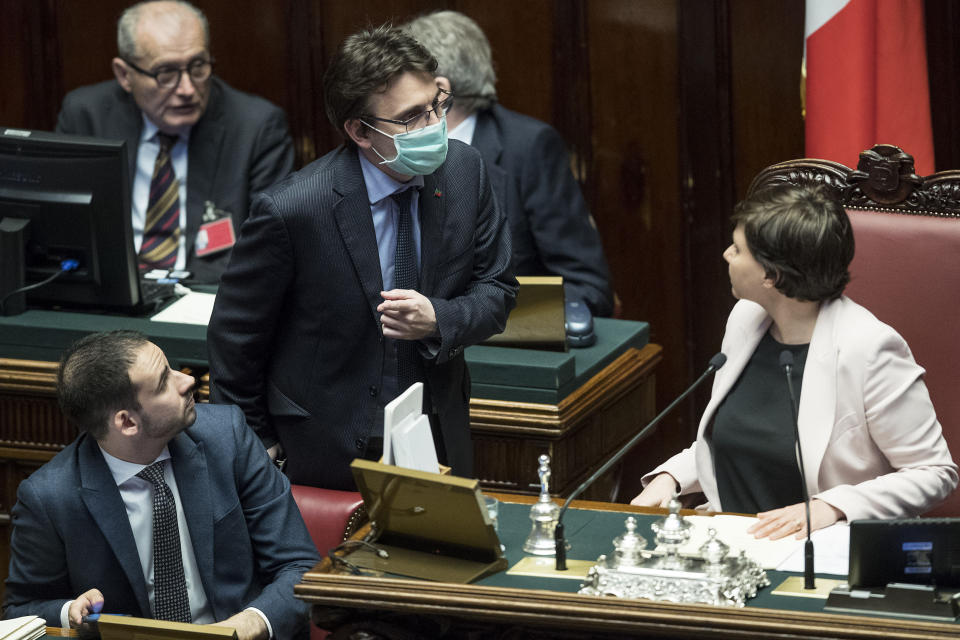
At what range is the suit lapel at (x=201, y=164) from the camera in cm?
463

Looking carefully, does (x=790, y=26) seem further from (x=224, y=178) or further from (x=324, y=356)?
(x=324, y=356)

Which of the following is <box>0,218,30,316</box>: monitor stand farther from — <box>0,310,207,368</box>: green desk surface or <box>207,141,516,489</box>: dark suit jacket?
<box>207,141,516,489</box>: dark suit jacket

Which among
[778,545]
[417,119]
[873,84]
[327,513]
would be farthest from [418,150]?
[873,84]

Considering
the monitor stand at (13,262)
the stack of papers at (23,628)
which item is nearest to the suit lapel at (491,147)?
the monitor stand at (13,262)

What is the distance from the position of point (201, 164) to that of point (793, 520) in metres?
2.62

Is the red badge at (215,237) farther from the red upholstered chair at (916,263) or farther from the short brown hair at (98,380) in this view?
the red upholstered chair at (916,263)

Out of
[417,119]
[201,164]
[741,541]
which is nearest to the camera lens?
[741,541]

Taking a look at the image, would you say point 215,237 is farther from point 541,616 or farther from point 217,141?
point 541,616

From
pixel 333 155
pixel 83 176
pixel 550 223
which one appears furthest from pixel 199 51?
pixel 333 155

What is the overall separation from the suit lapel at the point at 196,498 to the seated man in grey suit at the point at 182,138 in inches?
69.0

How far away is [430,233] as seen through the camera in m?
3.17

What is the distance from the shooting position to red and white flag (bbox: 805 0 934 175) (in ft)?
12.9

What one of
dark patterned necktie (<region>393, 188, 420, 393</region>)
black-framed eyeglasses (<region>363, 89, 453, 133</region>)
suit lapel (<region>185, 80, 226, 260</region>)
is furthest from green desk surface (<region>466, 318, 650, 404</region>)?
suit lapel (<region>185, 80, 226, 260</region>)

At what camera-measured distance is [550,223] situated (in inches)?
173
